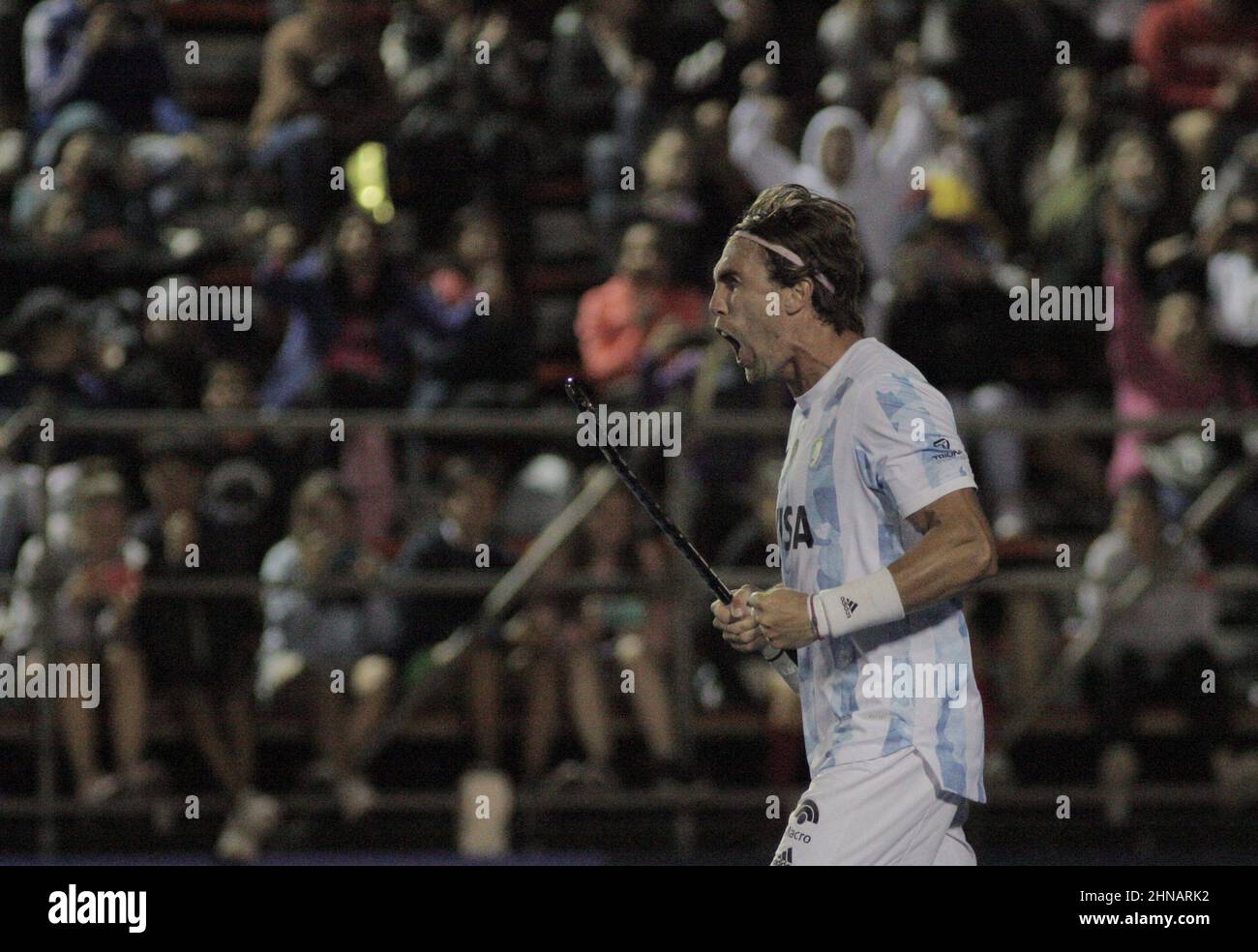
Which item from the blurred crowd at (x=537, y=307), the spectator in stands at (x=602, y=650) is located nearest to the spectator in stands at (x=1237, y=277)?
the blurred crowd at (x=537, y=307)

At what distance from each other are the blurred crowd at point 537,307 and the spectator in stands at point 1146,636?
1 cm

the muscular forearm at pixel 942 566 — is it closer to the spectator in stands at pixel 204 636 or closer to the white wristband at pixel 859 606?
the white wristband at pixel 859 606

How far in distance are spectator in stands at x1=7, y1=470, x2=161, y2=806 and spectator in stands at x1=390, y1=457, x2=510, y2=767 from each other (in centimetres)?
96

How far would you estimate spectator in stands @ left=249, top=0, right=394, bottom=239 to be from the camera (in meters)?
9.66

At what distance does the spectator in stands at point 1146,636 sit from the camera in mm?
8367

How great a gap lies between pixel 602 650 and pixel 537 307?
191 centimetres

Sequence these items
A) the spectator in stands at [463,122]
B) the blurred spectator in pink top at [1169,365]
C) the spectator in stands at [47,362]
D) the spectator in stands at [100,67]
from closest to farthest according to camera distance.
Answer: the spectator in stands at [47,362] < the blurred spectator in pink top at [1169,365] < the spectator in stands at [100,67] < the spectator in stands at [463,122]

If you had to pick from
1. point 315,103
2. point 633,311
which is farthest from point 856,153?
point 315,103

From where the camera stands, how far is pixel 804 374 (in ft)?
15.6

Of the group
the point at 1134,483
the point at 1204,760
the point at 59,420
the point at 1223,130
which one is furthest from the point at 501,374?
the point at 1223,130

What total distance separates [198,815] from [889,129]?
428cm

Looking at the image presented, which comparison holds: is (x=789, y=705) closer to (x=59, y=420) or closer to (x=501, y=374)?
(x=501, y=374)

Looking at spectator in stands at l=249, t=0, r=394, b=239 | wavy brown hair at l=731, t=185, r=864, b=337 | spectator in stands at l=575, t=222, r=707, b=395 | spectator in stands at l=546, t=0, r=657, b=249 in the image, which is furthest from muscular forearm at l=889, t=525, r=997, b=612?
spectator in stands at l=546, t=0, r=657, b=249

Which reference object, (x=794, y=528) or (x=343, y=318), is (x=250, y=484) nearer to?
(x=343, y=318)
